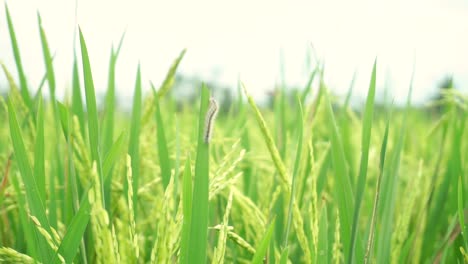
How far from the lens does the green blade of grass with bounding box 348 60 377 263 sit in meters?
0.46

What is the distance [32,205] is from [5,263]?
151 mm

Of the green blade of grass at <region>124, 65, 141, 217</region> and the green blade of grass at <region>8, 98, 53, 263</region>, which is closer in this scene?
the green blade of grass at <region>8, 98, 53, 263</region>

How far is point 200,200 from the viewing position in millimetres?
404

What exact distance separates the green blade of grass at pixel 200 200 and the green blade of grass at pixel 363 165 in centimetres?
14

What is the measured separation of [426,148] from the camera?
4.36 feet

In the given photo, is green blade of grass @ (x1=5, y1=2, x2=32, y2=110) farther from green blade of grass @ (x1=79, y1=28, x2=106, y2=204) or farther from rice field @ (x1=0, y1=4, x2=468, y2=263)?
green blade of grass @ (x1=79, y1=28, x2=106, y2=204)

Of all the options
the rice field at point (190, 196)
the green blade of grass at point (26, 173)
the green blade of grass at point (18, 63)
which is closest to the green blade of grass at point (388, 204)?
the rice field at point (190, 196)

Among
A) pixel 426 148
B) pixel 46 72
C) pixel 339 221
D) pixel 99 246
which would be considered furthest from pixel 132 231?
pixel 426 148

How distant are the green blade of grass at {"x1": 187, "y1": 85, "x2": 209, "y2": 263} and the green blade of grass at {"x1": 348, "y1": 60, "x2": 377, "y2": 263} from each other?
14cm

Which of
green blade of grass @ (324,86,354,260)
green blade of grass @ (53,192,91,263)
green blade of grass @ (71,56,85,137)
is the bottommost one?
green blade of grass @ (53,192,91,263)

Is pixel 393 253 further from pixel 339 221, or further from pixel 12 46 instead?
pixel 12 46

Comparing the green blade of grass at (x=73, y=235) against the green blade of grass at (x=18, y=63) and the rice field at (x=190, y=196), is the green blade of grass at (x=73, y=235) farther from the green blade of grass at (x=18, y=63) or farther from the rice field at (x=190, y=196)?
the green blade of grass at (x=18, y=63)

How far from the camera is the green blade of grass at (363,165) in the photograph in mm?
457

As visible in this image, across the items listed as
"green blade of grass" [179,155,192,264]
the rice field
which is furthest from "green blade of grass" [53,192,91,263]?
"green blade of grass" [179,155,192,264]
